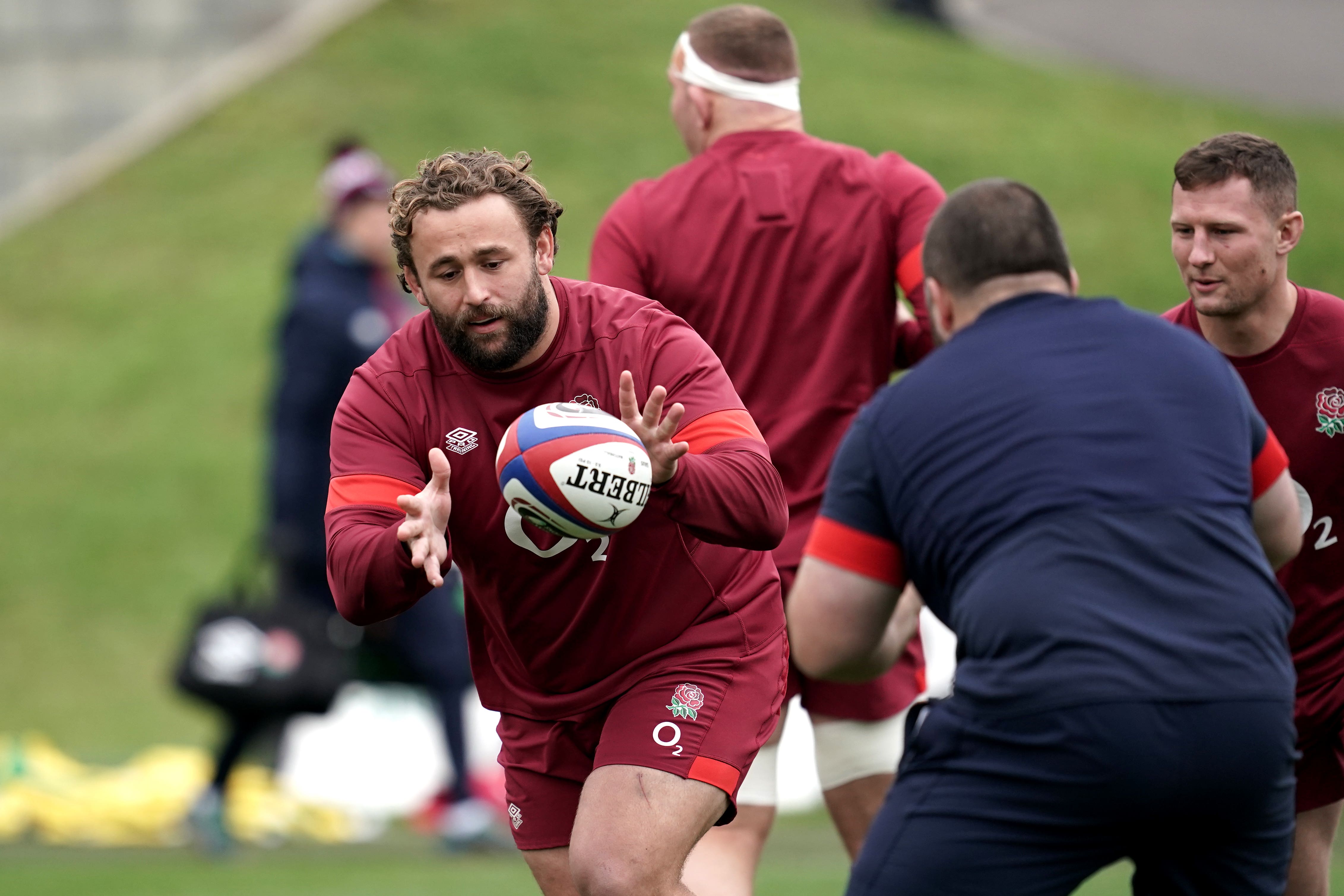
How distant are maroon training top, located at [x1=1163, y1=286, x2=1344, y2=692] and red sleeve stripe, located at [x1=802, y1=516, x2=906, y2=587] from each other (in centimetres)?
155

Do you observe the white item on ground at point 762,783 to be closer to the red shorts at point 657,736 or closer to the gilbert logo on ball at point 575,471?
the red shorts at point 657,736

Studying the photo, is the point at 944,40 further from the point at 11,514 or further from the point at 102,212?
the point at 11,514

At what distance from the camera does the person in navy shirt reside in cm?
314

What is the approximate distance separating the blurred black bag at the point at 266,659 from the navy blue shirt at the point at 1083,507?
5243mm

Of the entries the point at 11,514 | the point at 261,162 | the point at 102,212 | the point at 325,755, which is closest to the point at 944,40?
the point at 261,162

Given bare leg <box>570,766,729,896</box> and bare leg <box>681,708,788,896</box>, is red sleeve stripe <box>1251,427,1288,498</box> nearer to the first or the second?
bare leg <box>570,766,729,896</box>

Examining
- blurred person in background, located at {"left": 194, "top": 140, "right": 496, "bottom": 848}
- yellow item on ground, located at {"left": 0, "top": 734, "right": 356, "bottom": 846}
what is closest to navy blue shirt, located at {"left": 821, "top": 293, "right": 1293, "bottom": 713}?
blurred person in background, located at {"left": 194, "top": 140, "right": 496, "bottom": 848}

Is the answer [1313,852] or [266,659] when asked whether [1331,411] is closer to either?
[1313,852]

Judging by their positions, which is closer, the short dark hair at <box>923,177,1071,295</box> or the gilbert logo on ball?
the short dark hair at <box>923,177,1071,295</box>

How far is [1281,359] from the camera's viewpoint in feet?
14.8

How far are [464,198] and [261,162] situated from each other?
1546 cm

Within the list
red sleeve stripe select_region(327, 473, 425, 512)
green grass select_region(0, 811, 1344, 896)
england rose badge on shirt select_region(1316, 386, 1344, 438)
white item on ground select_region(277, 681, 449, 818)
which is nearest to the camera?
red sleeve stripe select_region(327, 473, 425, 512)

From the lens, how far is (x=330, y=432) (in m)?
8.30

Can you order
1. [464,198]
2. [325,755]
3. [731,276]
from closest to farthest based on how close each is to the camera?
[464,198]
[731,276]
[325,755]
